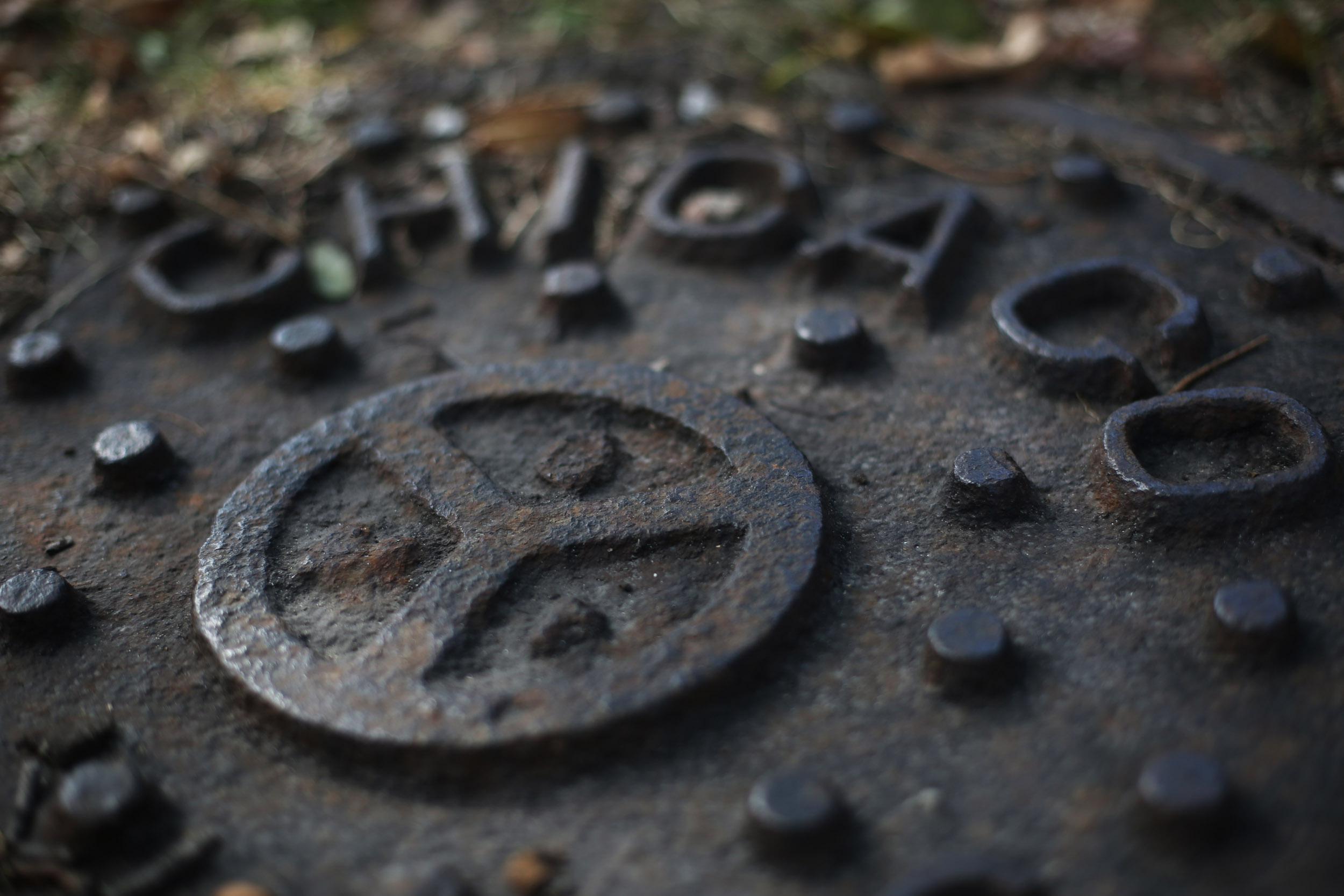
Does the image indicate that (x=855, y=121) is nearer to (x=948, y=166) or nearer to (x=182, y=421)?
(x=948, y=166)

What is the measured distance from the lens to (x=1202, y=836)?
1.21m

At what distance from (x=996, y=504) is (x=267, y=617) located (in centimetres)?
106

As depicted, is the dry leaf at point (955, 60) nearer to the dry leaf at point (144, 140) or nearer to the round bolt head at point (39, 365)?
the dry leaf at point (144, 140)

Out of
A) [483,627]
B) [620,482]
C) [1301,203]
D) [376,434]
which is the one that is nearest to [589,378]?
[620,482]

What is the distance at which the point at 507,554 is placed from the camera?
1.59m

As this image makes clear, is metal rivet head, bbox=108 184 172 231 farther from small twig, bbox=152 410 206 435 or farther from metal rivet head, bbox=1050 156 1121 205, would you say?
metal rivet head, bbox=1050 156 1121 205

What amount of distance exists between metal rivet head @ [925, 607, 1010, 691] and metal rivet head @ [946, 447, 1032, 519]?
24 cm

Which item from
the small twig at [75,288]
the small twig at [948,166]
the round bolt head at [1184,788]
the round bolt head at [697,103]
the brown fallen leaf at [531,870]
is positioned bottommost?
the small twig at [948,166]

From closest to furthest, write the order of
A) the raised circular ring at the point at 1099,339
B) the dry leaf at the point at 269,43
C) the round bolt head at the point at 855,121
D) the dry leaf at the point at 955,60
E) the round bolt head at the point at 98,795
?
the round bolt head at the point at 98,795 < the raised circular ring at the point at 1099,339 < the round bolt head at the point at 855,121 < the dry leaf at the point at 955,60 < the dry leaf at the point at 269,43

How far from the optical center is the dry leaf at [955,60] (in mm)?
2734

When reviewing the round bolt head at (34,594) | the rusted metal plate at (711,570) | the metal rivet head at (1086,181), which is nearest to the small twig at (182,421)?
the rusted metal plate at (711,570)

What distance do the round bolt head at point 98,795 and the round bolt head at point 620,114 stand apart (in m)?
1.77

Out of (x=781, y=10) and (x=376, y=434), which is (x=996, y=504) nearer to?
(x=376, y=434)

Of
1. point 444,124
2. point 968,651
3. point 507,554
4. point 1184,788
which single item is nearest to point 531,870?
point 507,554
